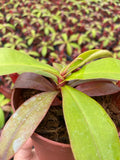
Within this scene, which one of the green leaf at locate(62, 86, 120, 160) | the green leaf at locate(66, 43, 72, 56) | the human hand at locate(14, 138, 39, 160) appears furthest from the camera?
the green leaf at locate(66, 43, 72, 56)

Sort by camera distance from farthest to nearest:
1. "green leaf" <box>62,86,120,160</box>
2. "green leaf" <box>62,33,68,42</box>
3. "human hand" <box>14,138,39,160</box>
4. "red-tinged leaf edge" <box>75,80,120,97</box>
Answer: "green leaf" <box>62,33,68,42</box> < "human hand" <box>14,138,39,160</box> < "red-tinged leaf edge" <box>75,80,120,97</box> < "green leaf" <box>62,86,120,160</box>

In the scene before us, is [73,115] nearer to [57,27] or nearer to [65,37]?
[65,37]

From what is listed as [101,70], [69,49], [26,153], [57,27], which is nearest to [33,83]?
[101,70]

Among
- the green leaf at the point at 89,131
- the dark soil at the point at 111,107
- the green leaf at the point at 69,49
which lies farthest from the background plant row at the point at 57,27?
the green leaf at the point at 89,131

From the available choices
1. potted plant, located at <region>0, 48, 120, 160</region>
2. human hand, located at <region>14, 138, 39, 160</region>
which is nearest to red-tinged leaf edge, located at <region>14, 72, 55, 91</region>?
potted plant, located at <region>0, 48, 120, 160</region>

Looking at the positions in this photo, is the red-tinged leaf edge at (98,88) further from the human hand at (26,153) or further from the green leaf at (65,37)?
the green leaf at (65,37)

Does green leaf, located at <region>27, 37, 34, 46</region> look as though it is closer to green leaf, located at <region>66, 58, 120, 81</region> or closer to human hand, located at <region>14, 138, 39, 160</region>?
human hand, located at <region>14, 138, 39, 160</region>

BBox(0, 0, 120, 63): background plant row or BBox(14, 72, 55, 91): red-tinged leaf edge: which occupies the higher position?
BBox(0, 0, 120, 63): background plant row

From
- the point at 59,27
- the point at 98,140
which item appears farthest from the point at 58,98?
the point at 59,27
